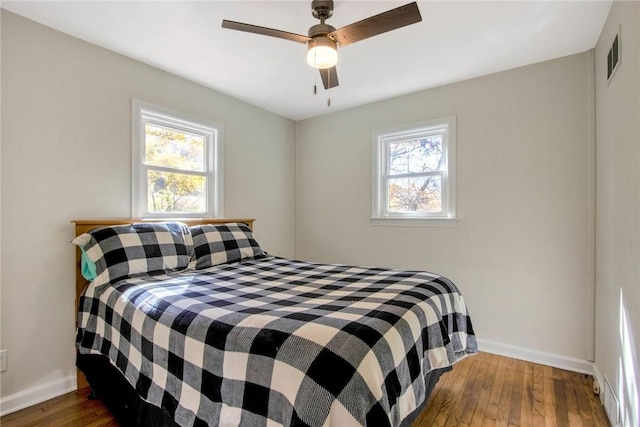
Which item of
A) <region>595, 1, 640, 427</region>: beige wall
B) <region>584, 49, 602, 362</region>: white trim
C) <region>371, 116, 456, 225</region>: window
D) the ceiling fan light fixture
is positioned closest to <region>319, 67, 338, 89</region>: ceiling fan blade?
the ceiling fan light fixture

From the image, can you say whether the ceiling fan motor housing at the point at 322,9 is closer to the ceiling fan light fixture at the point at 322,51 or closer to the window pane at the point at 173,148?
the ceiling fan light fixture at the point at 322,51

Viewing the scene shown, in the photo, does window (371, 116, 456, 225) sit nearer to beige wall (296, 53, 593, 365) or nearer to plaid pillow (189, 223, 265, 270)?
beige wall (296, 53, 593, 365)

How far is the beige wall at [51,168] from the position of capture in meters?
1.91

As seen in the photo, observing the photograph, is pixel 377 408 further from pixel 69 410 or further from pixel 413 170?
pixel 413 170

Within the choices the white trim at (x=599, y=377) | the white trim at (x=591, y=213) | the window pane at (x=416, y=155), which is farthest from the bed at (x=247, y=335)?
the window pane at (x=416, y=155)

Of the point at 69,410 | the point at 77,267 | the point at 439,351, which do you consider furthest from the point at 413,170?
the point at 69,410

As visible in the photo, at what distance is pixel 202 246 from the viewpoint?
7.86 feet

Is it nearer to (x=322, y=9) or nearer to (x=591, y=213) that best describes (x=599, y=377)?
(x=591, y=213)

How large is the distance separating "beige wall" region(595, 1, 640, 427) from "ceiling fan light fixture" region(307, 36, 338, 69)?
1384 mm

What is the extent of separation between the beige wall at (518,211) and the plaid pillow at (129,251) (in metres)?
2.05

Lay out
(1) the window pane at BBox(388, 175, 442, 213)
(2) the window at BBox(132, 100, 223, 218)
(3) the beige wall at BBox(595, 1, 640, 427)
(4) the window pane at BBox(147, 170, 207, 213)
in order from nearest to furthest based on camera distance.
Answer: (3) the beige wall at BBox(595, 1, 640, 427) < (2) the window at BBox(132, 100, 223, 218) < (4) the window pane at BBox(147, 170, 207, 213) < (1) the window pane at BBox(388, 175, 442, 213)

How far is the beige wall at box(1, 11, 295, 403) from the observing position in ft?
6.28

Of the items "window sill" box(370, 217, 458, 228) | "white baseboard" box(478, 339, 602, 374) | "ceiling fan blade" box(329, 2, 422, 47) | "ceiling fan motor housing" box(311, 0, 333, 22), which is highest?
"ceiling fan motor housing" box(311, 0, 333, 22)

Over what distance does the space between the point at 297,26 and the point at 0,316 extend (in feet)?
8.36
